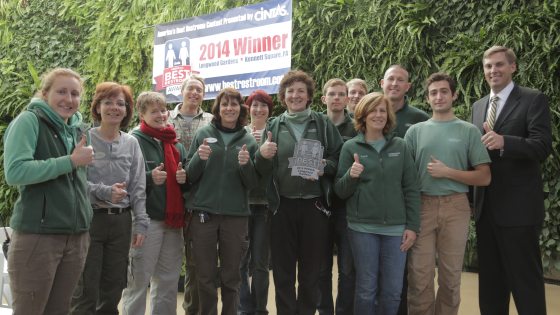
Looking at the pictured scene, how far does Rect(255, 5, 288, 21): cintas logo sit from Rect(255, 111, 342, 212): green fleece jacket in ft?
9.68

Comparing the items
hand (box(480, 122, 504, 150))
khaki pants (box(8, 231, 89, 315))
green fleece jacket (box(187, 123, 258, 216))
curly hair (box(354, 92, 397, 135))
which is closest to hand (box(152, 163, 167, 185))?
green fleece jacket (box(187, 123, 258, 216))

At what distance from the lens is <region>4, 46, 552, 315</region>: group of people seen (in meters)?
3.37

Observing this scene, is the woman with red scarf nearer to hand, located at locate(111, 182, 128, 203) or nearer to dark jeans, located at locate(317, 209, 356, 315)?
hand, located at locate(111, 182, 128, 203)

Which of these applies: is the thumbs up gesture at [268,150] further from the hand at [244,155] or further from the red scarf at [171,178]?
the red scarf at [171,178]

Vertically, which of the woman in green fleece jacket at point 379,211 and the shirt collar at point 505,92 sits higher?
the shirt collar at point 505,92

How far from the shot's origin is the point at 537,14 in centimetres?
511

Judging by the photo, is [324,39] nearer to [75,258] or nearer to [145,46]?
[145,46]

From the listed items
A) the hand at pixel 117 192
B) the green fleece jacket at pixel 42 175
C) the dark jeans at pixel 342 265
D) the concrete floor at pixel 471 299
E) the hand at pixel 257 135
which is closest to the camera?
the green fleece jacket at pixel 42 175

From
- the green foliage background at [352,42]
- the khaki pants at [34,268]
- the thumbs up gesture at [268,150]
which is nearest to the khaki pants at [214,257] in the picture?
the thumbs up gesture at [268,150]

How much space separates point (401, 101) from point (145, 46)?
17.2 ft

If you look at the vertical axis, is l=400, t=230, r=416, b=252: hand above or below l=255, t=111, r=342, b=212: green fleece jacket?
below

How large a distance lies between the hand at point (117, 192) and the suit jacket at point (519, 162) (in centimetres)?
231

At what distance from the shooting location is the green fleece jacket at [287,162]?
11.6 feet

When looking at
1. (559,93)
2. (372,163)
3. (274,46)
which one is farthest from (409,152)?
(274,46)
